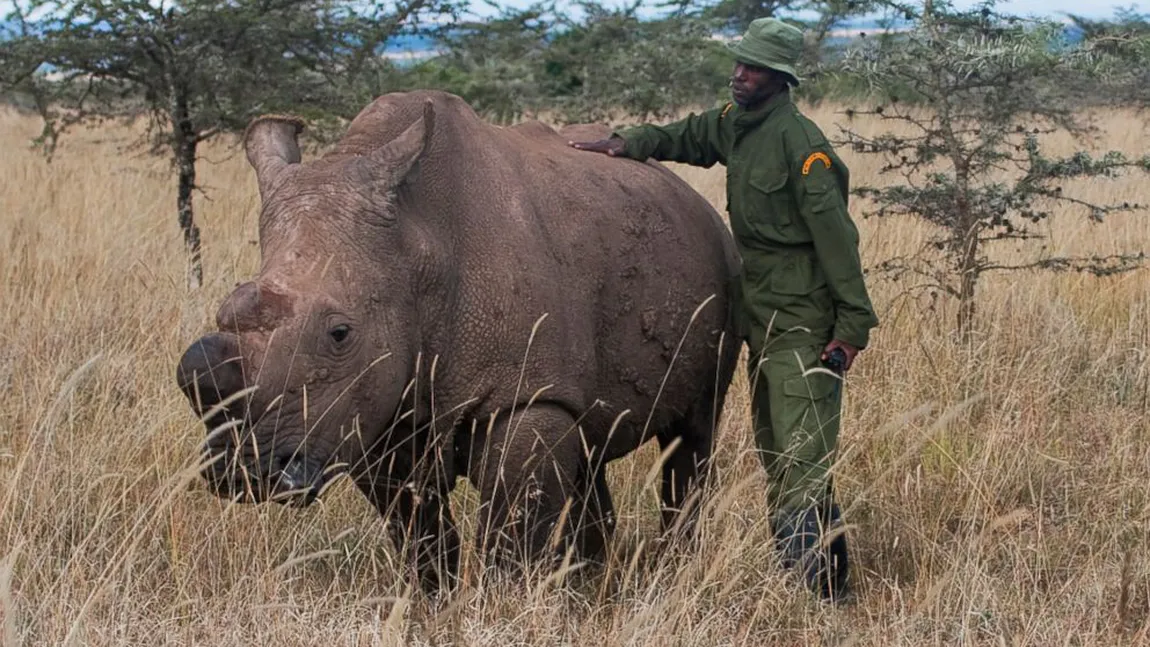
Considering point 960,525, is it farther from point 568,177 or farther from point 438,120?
point 438,120

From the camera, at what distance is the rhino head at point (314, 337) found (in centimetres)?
402

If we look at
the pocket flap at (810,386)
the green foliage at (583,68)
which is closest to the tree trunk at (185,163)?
→ the green foliage at (583,68)

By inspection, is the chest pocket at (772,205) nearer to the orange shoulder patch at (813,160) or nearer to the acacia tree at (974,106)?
the orange shoulder patch at (813,160)

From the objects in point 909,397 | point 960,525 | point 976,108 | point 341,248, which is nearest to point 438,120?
point 341,248

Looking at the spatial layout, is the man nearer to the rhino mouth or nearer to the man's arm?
the man's arm

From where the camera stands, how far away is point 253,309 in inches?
160

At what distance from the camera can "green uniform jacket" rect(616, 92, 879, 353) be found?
4.93 metres

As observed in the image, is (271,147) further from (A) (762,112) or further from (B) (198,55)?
(B) (198,55)

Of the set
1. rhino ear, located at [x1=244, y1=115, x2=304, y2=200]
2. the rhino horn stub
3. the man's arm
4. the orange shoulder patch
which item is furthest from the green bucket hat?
the rhino horn stub

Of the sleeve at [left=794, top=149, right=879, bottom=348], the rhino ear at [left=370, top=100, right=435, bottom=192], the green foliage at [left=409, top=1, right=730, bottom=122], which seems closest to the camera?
the rhino ear at [left=370, top=100, right=435, bottom=192]

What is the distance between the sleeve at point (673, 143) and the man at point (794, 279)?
0.29 metres

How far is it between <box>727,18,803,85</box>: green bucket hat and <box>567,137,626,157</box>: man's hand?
65 cm

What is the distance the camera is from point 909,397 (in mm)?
6633

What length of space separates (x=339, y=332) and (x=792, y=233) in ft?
5.43
